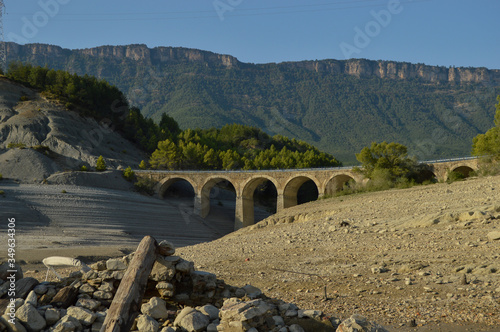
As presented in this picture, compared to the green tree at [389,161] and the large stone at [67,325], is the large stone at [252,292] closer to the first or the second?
the large stone at [67,325]

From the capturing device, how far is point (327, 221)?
2412cm

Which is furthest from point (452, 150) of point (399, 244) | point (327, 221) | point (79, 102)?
point (399, 244)

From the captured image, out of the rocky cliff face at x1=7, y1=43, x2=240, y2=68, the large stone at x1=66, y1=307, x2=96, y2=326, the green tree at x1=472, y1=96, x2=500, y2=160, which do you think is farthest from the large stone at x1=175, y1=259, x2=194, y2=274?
the rocky cliff face at x1=7, y1=43, x2=240, y2=68

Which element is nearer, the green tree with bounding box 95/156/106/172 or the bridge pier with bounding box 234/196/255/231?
the bridge pier with bounding box 234/196/255/231

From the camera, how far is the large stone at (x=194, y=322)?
7.32 m

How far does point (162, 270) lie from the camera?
896 cm

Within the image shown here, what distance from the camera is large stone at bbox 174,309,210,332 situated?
24.0ft

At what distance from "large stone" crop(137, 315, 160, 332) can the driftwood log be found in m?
0.13

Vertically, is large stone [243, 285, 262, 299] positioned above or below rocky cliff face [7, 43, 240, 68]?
below

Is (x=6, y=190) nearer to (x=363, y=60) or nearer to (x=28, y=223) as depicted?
(x=28, y=223)

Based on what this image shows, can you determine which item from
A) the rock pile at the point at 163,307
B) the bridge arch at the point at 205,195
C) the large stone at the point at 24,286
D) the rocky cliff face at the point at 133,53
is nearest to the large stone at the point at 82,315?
the rock pile at the point at 163,307

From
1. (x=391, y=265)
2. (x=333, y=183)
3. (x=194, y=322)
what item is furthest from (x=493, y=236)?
(x=333, y=183)

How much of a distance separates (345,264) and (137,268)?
7.70 meters

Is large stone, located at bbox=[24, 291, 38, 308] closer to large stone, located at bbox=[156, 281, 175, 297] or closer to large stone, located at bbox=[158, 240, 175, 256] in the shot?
large stone, located at bbox=[156, 281, 175, 297]
